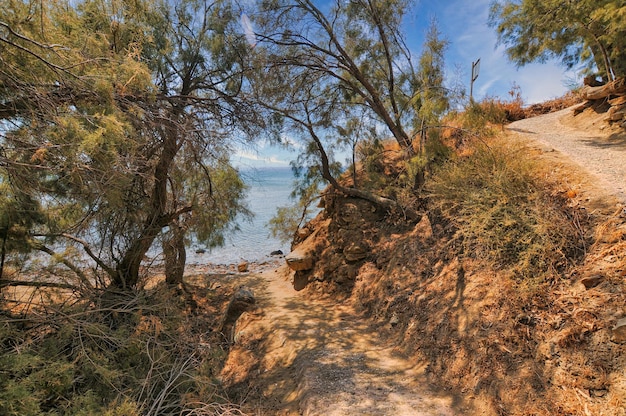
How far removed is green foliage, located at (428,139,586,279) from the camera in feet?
12.2

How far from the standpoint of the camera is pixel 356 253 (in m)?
7.68

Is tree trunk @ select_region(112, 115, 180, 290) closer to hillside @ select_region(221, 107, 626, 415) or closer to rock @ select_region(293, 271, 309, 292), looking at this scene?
hillside @ select_region(221, 107, 626, 415)

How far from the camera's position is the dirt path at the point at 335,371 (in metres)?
3.57

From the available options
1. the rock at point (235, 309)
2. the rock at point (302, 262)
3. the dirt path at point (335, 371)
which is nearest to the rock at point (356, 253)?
the dirt path at point (335, 371)

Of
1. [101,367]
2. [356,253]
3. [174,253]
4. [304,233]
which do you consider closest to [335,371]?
[101,367]

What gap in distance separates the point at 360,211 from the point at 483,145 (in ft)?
11.0

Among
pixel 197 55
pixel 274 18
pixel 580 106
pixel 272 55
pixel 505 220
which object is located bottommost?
pixel 505 220

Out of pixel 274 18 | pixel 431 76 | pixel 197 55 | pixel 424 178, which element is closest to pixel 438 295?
pixel 424 178

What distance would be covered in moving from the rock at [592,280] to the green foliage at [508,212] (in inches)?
14.2

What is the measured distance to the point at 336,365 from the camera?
4605 mm

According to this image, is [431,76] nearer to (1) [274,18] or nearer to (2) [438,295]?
(1) [274,18]

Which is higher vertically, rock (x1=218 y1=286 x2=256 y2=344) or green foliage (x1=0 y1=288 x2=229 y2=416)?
green foliage (x1=0 y1=288 x2=229 y2=416)

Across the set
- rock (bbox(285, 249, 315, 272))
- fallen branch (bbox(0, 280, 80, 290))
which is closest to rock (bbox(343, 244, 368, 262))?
rock (bbox(285, 249, 315, 272))

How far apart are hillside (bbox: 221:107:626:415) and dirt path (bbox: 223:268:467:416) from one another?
2cm
